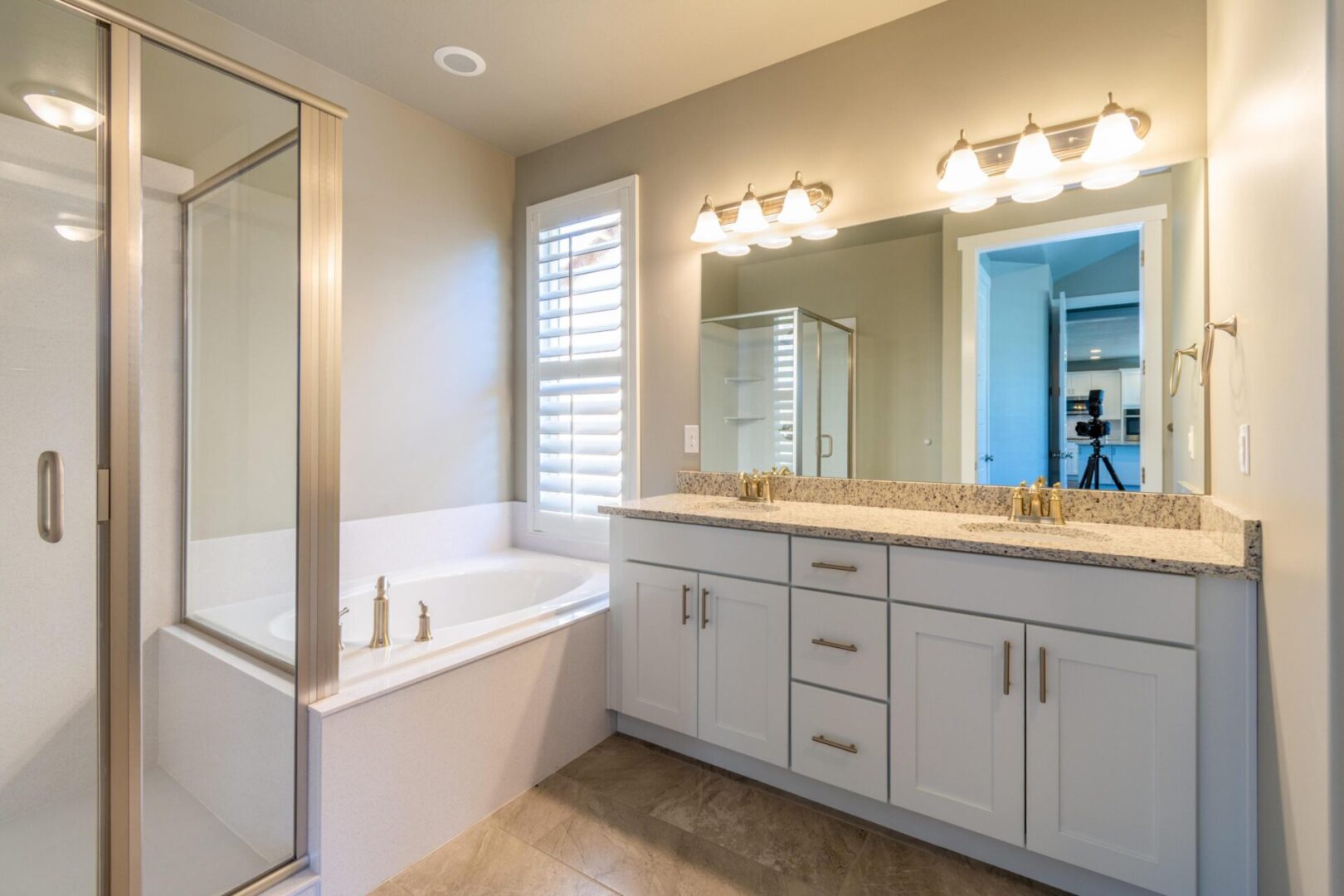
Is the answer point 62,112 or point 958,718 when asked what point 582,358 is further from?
point 958,718

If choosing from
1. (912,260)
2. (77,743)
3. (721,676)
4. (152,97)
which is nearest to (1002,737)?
(721,676)

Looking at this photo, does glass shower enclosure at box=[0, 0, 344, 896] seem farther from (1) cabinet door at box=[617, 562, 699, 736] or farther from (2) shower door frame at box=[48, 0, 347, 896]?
(1) cabinet door at box=[617, 562, 699, 736]

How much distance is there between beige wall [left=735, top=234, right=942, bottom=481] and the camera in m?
2.15

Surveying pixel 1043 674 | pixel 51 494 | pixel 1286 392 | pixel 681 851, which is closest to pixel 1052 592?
pixel 1043 674

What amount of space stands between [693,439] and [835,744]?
1.33 m

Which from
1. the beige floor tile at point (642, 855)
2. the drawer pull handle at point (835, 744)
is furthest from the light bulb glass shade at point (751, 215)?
the beige floor tile at point (642, 855)

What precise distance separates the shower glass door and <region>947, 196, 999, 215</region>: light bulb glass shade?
227cm

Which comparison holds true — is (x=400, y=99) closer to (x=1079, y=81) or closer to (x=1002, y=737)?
(x=1079, y=81)

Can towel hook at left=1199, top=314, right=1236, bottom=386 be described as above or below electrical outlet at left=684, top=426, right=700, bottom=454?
above

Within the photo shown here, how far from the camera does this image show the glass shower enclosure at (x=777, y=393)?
234cm

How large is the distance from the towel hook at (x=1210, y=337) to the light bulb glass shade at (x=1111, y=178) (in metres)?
0.49

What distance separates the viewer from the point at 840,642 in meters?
1.78

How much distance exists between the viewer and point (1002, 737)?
5.05 ft

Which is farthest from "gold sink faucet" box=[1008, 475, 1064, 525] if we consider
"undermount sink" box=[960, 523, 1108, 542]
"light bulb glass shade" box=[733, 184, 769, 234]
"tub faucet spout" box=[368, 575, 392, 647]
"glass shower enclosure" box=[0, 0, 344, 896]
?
"tub faucet spout" box=[368, 575, 392, 647]
